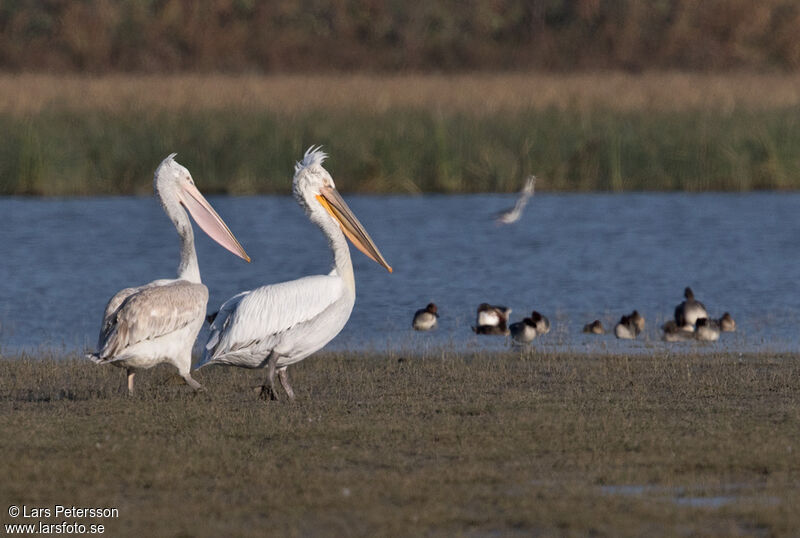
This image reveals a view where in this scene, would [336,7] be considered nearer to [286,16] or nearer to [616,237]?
[286,16]

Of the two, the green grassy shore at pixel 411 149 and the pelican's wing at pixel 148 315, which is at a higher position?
the green grassy shore at pixel 411 149

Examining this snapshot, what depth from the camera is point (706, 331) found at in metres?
11.2

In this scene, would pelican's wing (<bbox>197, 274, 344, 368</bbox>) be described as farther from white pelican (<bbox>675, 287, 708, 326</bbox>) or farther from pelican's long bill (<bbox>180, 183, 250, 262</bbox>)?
white pelican (<bbox>675, 287, 708, 326</bbox>)

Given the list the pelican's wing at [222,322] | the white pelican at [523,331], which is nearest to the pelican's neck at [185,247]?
the pelican's wing at [222,322]

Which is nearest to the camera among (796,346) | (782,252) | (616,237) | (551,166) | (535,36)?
(796,346)

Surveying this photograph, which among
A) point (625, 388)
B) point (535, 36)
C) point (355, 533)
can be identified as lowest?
point (355, 533)

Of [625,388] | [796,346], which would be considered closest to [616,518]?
[625,388]

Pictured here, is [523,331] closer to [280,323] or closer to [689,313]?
[689,313]

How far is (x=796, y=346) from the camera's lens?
35.1 feet

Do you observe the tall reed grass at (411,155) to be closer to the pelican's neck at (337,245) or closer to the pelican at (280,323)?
the pelican's neck at (337,245)

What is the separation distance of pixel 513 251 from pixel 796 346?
632 cm

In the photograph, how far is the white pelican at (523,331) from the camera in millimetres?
11203

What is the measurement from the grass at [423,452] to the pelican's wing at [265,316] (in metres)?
0.30

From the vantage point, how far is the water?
40.1ft
